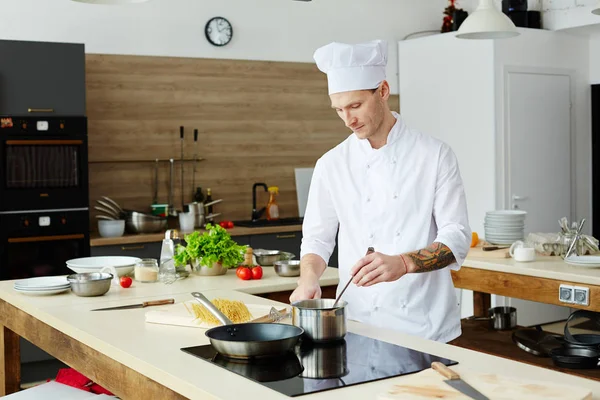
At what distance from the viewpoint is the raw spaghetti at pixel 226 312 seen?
2851 mm

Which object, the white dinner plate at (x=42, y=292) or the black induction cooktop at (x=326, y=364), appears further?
the white dinner plate at (x=42, y=292)

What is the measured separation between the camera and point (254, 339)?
8.00 ft

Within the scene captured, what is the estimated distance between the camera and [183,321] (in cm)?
291

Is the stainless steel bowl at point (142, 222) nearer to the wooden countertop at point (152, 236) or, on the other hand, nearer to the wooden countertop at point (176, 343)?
the wooden countertop at point (152, 236)

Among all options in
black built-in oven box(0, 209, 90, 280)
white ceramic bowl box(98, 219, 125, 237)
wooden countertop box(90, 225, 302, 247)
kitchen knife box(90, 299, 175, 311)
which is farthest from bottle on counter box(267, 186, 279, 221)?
kitchen knife box(90, 299, 175, 311)

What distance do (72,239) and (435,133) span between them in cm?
358

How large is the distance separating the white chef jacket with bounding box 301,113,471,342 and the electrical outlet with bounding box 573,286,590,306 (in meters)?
1.28

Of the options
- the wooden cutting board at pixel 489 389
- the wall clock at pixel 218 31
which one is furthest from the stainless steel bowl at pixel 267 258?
the wall clock at pixel 218 31

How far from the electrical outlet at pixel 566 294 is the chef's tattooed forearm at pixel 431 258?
1575 millimetres

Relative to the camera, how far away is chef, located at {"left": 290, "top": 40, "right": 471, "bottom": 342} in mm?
3045

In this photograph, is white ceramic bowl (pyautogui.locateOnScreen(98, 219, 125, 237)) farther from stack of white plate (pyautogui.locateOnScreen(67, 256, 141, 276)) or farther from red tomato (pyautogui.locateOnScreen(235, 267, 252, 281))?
red tomato (pyautogui.locateOnScreen(235, 267, 252, 281))

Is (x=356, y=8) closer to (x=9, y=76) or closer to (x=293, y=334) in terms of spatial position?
(x=9, y=76)

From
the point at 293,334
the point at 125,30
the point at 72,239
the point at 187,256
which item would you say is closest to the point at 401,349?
the point at 293,334

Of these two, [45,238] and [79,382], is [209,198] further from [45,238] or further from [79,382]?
[79,382]
